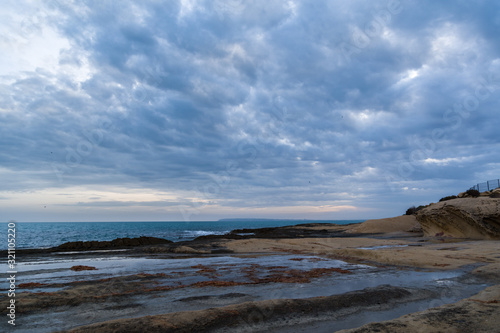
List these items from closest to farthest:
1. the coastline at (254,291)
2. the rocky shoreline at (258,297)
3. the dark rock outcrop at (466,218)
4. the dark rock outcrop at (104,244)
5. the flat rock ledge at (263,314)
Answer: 1. the flat rock ledge at (263,314)
2. the rocky shoreline at (258,297)
3. the coastline at (254,291)
4. the dark rock outcrop at (466,218)
5. the dark rock outcrop at (104,244)

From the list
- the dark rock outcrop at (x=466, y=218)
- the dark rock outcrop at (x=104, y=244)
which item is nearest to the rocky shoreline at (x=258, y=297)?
the dark rock outcrop at (x=466, y=218)

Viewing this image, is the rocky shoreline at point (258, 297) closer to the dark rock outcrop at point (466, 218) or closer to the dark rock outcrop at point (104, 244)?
the dark rock outcrop at point (466, 218)

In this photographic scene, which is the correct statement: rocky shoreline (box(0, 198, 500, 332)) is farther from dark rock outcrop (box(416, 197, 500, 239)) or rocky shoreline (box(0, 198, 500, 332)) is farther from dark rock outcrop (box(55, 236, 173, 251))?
dark rock outcrop (box(55, 236, 173, 251))

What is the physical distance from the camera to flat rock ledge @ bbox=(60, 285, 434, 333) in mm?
5633

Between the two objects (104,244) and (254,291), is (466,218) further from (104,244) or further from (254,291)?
(104,244)

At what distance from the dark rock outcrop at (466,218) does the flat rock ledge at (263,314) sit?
19428mm

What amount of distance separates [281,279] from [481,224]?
2087cm

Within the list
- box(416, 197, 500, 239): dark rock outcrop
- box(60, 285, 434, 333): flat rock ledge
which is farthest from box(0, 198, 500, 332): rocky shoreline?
box(416, 197, 500, 239): dark rock outcrop

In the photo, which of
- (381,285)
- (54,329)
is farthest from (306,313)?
(54,329)

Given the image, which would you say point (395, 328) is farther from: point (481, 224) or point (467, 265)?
point (481, 224)

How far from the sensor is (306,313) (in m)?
6.66

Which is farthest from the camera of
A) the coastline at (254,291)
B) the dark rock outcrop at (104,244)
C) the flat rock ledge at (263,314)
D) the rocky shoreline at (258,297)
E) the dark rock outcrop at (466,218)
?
the dark rock outcrop at (104,244)

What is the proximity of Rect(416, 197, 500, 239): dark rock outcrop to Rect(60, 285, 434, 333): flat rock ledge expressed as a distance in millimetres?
19428

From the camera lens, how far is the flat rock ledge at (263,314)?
563 cm
